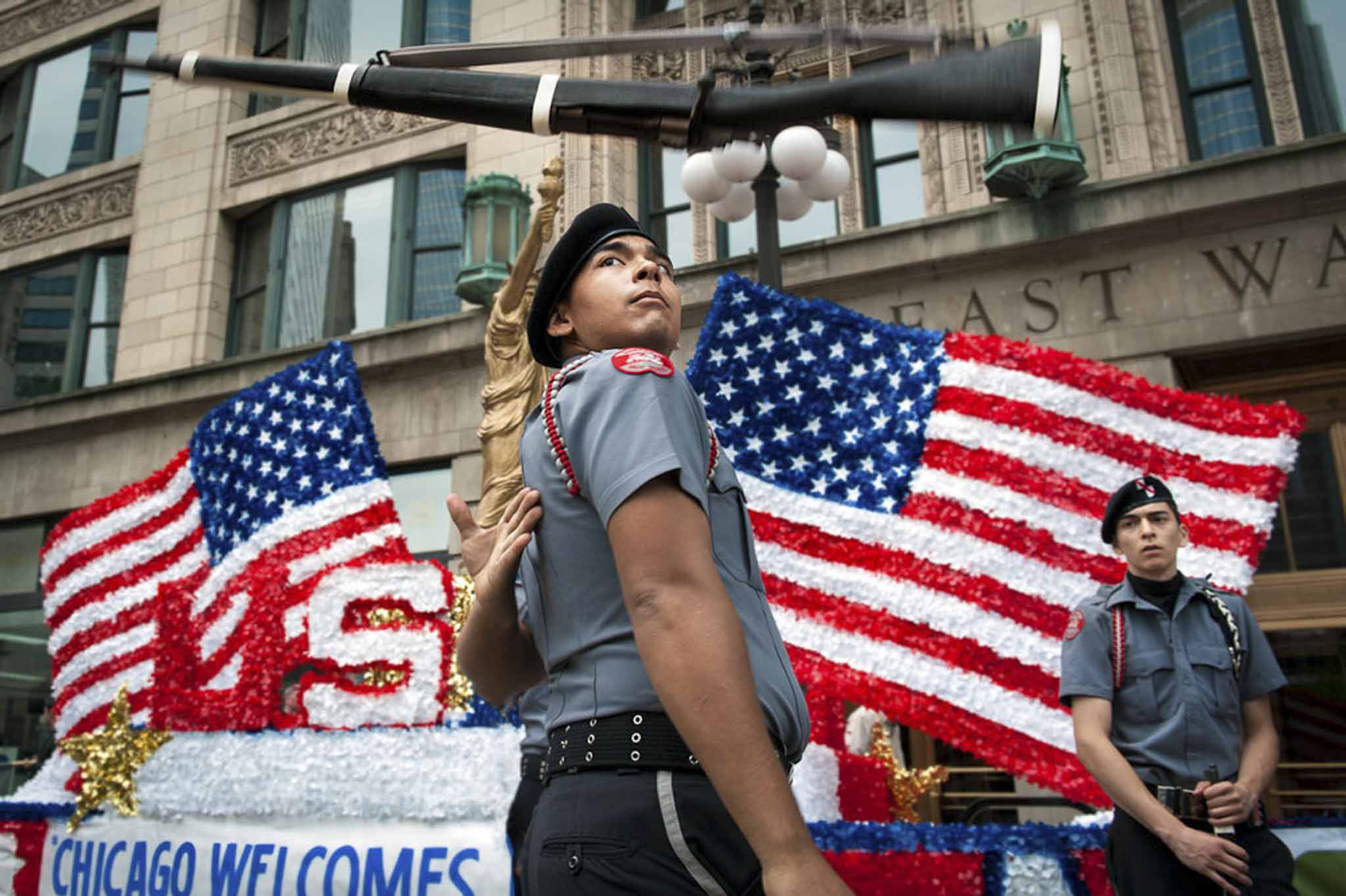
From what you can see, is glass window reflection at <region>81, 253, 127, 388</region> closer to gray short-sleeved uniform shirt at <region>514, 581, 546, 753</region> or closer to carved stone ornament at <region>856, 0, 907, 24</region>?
carved stone ornament at <region>856, 0, 907, 24</region>

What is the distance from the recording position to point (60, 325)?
16500 millimetres

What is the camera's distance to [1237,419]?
550 centimetres

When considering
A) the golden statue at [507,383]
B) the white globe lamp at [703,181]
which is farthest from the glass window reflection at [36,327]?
the white globe lamp at [703,181]

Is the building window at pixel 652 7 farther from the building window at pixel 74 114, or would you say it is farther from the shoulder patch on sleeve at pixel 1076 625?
the shoulder patch on sleeve at pixel 1076 625

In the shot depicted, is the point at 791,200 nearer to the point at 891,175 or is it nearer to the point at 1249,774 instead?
the point at 1249,774

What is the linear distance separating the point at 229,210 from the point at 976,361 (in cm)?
1267

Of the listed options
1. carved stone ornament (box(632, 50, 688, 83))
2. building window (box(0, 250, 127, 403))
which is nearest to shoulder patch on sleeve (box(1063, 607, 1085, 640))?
carved stone ornament (box(632, 50, 688, 83))

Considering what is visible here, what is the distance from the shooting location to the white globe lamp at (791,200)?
280 inches

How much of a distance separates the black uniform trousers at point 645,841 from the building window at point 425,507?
1100cm

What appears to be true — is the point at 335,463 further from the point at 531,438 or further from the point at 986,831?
the point at 531,438

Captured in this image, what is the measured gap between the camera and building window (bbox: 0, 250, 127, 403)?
53.1 feet

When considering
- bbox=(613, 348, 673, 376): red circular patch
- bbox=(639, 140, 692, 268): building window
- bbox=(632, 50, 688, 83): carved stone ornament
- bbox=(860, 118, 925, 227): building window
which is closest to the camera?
bbox=(613, 348, 673, 376): red circular patch

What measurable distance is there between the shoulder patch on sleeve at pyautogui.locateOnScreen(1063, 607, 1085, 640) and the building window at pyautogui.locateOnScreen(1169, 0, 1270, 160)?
27.2 ft

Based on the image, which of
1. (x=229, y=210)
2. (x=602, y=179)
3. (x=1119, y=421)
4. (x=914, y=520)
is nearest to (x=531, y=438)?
(x=914, y=520)
